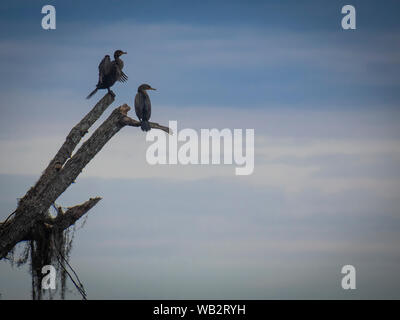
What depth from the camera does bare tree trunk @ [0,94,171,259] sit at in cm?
1214

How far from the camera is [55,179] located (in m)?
12.1

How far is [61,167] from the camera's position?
12266mm

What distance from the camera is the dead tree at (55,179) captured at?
1214 cm

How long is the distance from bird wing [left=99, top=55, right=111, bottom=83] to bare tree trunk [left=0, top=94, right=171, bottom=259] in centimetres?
173

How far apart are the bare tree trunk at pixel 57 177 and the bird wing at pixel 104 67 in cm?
173

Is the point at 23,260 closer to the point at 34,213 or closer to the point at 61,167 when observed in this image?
the point at 34,213

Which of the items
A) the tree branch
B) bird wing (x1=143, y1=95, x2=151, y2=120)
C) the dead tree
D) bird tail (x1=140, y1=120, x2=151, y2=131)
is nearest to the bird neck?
bird wing (x1=143, y1=95, x2=151, y2=120)
